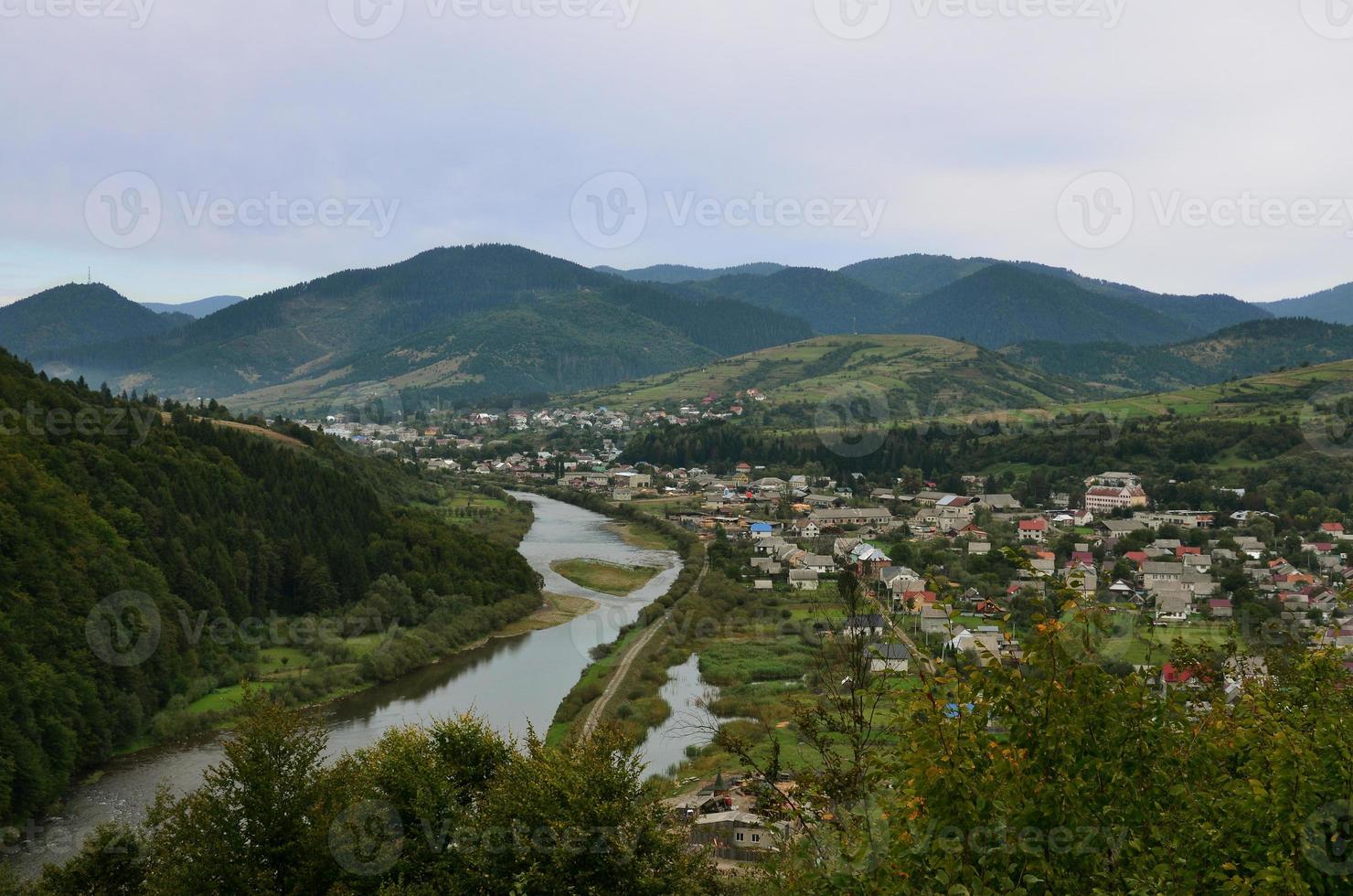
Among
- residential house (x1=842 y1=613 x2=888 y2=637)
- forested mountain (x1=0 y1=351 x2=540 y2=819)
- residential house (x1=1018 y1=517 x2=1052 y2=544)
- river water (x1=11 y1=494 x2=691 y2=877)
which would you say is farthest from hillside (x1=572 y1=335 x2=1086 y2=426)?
residential house (x1=842 y1=613 x2=888 y2=637)

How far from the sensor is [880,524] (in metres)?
50.6

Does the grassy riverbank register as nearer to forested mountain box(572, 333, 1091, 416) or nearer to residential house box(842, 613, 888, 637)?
residential house box(842, 613, 888, 637)

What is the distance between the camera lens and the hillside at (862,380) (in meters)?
102

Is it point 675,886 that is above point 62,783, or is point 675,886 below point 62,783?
above

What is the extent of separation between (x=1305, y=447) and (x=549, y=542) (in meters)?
40.5

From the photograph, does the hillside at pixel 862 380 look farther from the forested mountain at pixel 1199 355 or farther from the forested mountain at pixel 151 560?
the forested mountain at pixel 151 560

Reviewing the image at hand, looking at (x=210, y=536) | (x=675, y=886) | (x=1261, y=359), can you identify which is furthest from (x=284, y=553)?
(x=1261, y=359)

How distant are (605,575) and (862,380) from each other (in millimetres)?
73581

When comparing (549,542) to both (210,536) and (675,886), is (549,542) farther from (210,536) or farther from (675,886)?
(675,886)

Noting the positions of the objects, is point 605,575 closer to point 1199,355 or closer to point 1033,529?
point 1033,529

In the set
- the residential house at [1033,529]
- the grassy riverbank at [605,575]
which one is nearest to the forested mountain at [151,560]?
the grassy riverbank at [605,575]

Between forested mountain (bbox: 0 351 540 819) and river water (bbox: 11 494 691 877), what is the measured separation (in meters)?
1.02

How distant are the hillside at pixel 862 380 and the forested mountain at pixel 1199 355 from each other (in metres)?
31.6

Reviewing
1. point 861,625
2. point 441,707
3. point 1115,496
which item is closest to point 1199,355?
point 1115,496
